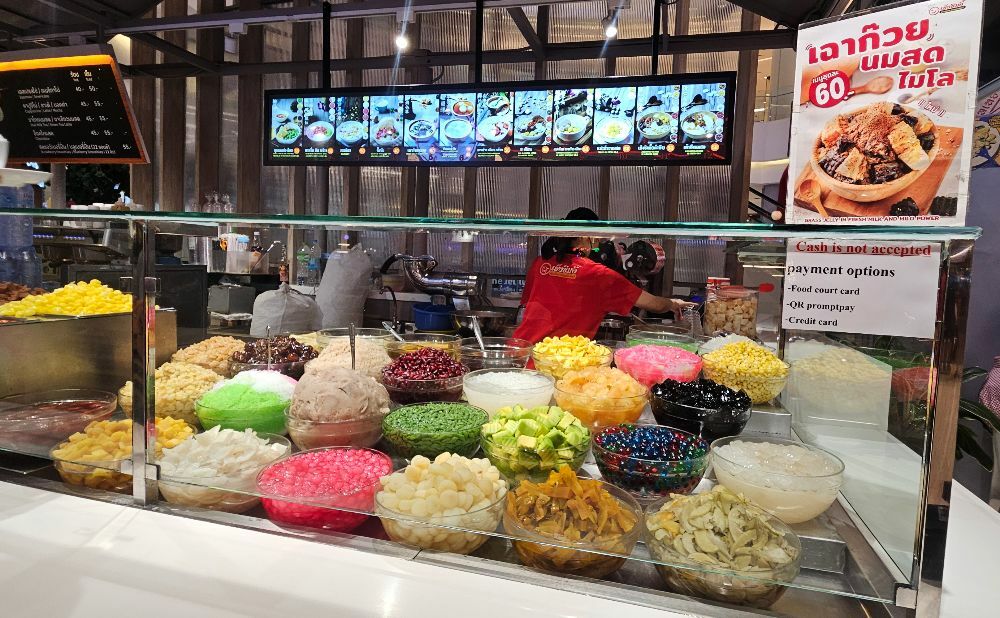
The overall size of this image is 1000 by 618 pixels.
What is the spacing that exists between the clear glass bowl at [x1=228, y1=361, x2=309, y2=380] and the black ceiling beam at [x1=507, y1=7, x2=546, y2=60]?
152 inches

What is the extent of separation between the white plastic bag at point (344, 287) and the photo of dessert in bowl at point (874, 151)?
2103 millimetres

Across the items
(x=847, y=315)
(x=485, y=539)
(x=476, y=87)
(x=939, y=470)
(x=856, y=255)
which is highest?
(x=476, y=87)

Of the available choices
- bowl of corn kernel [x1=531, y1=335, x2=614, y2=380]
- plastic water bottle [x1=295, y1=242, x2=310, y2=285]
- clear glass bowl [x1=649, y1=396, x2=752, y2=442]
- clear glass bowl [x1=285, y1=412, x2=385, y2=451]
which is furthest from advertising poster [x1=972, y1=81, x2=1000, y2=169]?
clear glass bowl [x1=285, y1=412, x2=385, y2=451]

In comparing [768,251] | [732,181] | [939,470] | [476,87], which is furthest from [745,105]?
[939,470]

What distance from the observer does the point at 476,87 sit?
4.63 meters

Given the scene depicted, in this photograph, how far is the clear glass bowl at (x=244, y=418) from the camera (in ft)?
5.58

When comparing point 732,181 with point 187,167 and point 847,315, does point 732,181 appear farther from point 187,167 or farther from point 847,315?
point 187,167

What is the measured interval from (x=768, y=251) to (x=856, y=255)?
26cm

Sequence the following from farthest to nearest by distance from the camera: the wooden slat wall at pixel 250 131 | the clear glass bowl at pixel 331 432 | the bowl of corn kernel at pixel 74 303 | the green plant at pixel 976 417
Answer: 1. the wooden slat wall at pixel 250 131
2. the green plant at pixel 976 417
3. the bowl of corn kernel at pixel 74 303
4. the clear glass bowl at pixel 331 432

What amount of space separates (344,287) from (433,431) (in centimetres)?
228

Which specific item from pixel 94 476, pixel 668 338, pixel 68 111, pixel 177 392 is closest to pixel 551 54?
pixel 668 338

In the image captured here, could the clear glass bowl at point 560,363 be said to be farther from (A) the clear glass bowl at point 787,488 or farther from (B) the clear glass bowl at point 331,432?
(A) the clear glass bowl at point 787,488

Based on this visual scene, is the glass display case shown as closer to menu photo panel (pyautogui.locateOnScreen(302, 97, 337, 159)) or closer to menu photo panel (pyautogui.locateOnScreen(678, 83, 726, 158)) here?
menu photo panel (pyautogui.locateOnScreen(678, 83, 726, 158))

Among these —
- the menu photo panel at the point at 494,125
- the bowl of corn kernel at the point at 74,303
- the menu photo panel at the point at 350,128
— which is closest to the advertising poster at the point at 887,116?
the bowl of corn kernel at the point at 74,303
